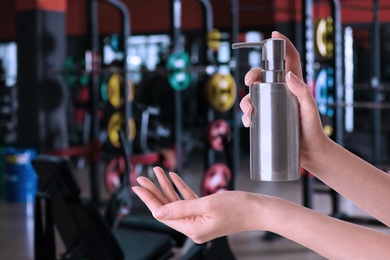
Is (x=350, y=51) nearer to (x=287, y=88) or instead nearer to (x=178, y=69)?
(x=178, y=69)

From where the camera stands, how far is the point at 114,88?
4.71m

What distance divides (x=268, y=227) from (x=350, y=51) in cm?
665

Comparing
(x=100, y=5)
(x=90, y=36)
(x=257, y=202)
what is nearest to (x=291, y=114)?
(x=257, y=202)

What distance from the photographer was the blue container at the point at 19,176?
17.0 ft

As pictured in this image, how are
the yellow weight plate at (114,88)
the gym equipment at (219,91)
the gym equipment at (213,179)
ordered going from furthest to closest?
the yellow weight plate at (114,88), the gym equipment at (219,91), the gym equipment at (213,179)

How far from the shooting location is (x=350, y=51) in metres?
6.98

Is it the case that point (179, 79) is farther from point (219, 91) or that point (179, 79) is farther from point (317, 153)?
point (317, 153)

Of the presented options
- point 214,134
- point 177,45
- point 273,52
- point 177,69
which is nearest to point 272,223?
point 273,52

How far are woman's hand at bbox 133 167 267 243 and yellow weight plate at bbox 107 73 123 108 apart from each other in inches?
157

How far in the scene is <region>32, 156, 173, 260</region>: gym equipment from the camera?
1716mm

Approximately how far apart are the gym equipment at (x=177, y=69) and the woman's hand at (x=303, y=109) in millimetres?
3128

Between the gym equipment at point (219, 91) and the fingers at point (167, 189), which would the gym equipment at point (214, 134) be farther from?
the fingers at point (167, 189)

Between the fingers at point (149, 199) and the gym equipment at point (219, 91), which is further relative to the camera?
the gym equipment at point (219, 91)

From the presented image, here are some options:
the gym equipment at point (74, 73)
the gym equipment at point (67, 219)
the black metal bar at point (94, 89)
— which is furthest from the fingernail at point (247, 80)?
the gym equipment at point (74, 73)
